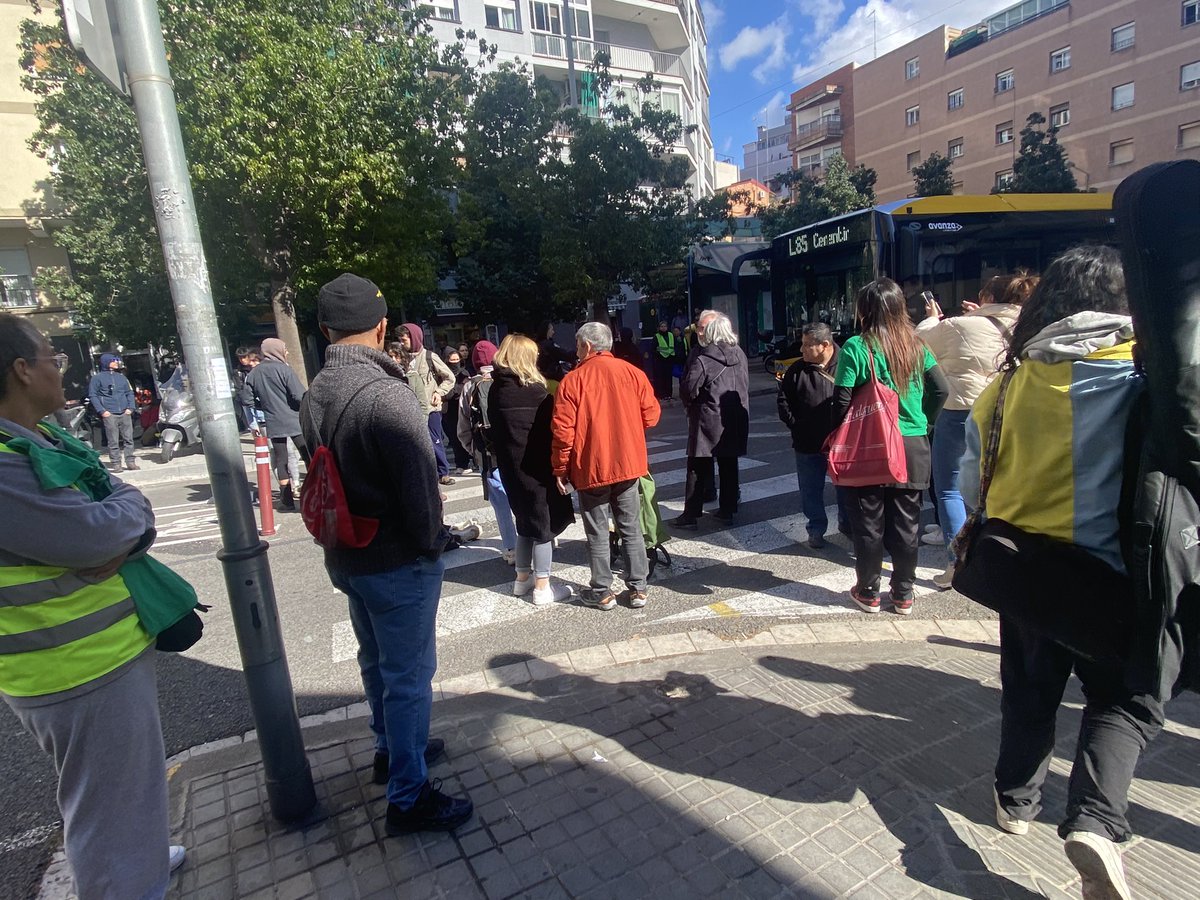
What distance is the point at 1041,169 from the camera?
25703mm

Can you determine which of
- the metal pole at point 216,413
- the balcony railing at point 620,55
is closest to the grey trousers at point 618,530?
the metal pole at point 216,413

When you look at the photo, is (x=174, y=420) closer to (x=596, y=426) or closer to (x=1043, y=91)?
(x=596, y=426)

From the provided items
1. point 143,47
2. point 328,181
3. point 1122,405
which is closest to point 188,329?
point 143,47

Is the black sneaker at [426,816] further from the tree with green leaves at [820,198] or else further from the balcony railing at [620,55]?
the balcony railing at [620,55]

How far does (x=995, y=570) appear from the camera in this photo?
214 centimetres

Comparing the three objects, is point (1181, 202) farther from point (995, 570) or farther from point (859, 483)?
point (859, 483)

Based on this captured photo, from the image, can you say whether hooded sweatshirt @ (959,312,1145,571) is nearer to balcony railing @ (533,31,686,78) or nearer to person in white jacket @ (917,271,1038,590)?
person in white jacket @ (917,271,1038,590)

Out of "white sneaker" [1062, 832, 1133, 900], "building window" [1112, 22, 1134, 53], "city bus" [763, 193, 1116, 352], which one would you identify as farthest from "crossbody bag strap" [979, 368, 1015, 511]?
"building window" [1112, 22, 1134, 53]

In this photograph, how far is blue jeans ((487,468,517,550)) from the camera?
5.31 m

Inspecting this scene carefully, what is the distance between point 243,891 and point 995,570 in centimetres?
267

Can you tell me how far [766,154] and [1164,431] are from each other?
90.8 meters

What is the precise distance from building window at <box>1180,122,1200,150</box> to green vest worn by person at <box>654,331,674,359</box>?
34.0m

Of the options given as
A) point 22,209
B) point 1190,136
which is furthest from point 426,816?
point 1190,136

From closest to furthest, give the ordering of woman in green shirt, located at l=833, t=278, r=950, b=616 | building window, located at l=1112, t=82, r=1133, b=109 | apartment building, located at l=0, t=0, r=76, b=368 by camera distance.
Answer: woman in green shirt, located at l=833, t=278, r=950, b=616
apartment building, located at l=0, t=0, r=76, b=368
building window, located at l=1112, t=82, r=1133, b=109
